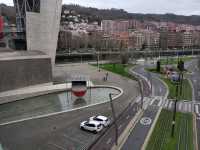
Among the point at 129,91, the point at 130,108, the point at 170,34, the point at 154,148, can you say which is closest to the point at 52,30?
the point at 129,91

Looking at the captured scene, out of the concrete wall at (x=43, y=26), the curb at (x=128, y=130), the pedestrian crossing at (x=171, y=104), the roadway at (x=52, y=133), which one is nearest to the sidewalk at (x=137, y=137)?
the curb at (x=128, y=130)

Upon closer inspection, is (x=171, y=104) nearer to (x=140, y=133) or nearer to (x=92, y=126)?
(x=140, y=133)

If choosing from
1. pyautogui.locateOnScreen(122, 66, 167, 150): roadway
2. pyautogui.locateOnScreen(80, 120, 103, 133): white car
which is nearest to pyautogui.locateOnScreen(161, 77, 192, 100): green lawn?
pyautogui.locateOnScreen(122, 66, 167, 150): roadway

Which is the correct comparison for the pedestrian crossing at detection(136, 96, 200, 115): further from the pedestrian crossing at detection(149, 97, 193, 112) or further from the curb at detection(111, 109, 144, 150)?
the curb at detection(111, 109, 144, 150)

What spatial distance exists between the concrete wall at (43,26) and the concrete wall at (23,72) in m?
7.32

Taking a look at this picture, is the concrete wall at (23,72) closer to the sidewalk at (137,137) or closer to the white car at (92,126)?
the white car at (92,126)

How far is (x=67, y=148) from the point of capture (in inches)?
866

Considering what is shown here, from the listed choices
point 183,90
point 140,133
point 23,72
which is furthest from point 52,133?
point 183,90

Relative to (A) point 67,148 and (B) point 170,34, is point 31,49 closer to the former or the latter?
(A) point 67,148

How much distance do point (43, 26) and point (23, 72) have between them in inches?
537

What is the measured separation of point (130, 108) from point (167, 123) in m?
6.90

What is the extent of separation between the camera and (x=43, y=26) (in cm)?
5031

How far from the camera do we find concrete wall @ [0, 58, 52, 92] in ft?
126

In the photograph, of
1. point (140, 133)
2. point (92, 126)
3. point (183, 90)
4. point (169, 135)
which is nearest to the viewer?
point (169, 135)
